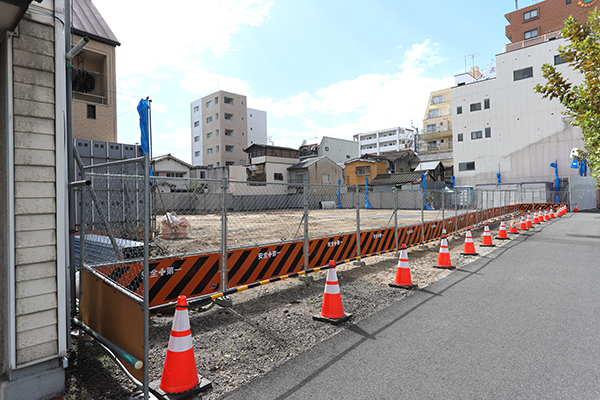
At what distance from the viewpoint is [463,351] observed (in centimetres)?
389

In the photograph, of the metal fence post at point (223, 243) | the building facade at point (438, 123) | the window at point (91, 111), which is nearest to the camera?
the metal fence post at point (223, 243)

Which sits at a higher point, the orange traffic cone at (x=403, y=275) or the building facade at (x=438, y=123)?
the building facade at (x=438, y=123)

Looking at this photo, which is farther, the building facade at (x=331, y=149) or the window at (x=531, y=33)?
the building facade at (x=331, y=149)

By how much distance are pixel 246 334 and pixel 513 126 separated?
151 ft

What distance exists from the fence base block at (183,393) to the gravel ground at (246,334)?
0.06 metres

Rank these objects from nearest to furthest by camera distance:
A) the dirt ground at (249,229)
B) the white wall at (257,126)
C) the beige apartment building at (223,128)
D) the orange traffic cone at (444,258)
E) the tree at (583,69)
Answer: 1. the orange traffic cone at (444,258)
2. the tree at (583,69)
3. the dirt ground at (249,229)
4. the beige apartment building at (223,128)
5. the white wall at (257,126)

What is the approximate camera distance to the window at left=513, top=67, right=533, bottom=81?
3862 cm

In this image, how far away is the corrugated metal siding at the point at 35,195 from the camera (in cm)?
288

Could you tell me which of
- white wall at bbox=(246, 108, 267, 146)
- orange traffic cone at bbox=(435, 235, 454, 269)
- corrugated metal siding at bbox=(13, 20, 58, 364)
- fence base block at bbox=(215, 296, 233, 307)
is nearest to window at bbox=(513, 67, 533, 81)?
orange traffic cone at bbox=(435, 235, 454, 269)

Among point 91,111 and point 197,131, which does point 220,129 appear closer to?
point 197,131

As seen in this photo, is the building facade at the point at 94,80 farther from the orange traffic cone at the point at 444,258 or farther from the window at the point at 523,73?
the window at the point at 523,73

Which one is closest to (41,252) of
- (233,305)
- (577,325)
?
(233,305)

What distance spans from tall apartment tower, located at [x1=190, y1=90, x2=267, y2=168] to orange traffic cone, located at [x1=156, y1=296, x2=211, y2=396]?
2273 inches

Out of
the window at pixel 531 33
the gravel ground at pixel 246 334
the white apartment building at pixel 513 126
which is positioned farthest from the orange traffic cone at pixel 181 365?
the window at pixel 531 33
